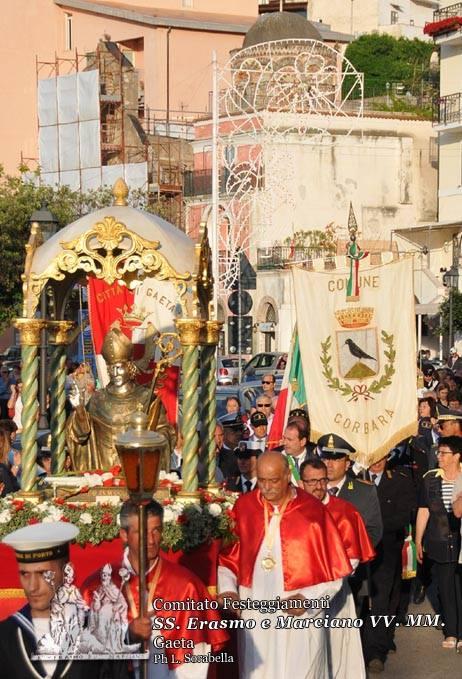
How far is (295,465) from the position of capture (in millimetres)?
12961

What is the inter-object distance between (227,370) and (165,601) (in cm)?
3132

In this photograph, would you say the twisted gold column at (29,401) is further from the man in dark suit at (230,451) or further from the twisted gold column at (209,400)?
the man in dark suit at (230,451)

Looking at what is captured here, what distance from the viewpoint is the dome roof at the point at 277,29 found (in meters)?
61.2

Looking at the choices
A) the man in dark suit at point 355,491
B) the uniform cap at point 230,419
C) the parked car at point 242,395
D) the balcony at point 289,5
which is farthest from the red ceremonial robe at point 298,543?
the balcony at point 289,5

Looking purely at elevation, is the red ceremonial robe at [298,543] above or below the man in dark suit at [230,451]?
above

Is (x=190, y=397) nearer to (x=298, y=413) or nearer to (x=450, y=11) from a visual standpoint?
(x=298, y=413)

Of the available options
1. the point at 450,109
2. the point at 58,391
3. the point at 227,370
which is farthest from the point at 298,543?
the point at 450,109

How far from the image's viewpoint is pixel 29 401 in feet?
37.6

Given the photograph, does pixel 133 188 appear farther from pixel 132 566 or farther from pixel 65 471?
pixel 132 566

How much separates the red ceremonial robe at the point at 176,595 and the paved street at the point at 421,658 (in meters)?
3.87

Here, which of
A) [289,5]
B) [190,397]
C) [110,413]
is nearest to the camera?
[190,397]

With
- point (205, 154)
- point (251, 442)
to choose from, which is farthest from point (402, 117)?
point (251, 442)

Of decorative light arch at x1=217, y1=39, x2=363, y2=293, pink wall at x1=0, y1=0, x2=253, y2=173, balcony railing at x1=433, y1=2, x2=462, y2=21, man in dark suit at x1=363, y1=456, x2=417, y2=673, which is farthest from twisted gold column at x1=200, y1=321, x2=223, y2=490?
pink wall at x1=0, y1=0, x2=253, y2=173

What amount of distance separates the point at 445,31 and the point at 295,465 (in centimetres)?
3908
